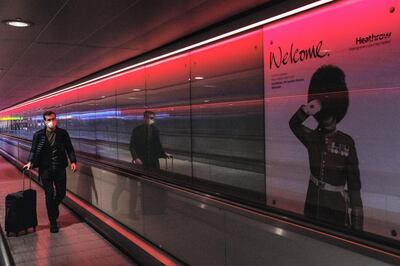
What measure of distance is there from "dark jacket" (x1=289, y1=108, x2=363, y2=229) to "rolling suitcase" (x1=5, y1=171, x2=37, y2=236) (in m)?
4.13

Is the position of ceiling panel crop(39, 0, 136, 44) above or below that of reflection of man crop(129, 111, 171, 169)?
above

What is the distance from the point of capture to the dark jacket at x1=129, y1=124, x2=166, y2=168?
5.81 metres

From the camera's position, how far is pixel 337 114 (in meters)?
2.71

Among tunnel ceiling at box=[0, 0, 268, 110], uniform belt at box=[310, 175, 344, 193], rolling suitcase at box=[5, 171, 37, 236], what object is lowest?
rolling suitcase at box=[5, 171, 37, 236]

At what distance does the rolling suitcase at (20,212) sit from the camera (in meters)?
5.61

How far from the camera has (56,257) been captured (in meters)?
4.74

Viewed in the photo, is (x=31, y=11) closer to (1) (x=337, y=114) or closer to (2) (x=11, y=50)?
(2) (x=11, y=50)

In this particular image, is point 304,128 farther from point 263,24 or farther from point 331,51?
point 263,24

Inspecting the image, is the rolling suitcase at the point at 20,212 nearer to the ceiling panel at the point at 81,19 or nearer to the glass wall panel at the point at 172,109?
the glass wall panel at the point at 172,109

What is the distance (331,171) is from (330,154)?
11cm

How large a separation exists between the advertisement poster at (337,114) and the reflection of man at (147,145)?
2.58m

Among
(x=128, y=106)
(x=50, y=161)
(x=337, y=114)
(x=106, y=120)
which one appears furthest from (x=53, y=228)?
(x=337, y=114)

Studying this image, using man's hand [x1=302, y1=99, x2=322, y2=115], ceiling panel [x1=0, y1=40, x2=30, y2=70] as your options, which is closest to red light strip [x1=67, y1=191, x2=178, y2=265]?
man's hand [x1=302, y1=99, x2=322, y2=115]

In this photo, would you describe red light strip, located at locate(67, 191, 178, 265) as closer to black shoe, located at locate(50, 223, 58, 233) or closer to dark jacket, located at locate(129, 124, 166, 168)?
black shoe, located at locate(50, 223, 58, 233)
